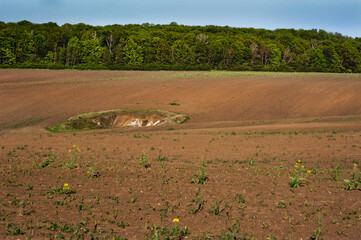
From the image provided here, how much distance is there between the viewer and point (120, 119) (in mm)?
28609

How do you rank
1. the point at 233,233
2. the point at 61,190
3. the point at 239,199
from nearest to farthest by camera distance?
the point at 233,233 < the point at 239,199 < the point at 61,190

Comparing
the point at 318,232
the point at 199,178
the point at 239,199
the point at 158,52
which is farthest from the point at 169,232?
the point at 158,52

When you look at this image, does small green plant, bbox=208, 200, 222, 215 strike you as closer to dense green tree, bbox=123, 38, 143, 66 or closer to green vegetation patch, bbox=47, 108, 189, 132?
green vegetation patch, bbox=47, 108, 189, 132

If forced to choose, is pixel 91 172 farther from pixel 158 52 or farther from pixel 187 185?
pixel 158 52

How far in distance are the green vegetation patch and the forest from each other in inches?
1967

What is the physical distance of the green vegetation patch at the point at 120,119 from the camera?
89.5 ft

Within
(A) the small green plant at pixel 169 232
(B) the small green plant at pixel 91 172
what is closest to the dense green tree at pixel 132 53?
(B) the small green plant at pixel 91 172

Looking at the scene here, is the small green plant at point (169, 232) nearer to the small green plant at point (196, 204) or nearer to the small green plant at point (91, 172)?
the small green plant at point (196, 204)

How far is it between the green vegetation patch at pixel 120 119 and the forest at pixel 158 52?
1967 inches

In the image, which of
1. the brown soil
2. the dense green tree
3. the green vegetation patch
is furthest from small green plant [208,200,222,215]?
the dense green tree

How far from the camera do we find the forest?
8388 centimetres

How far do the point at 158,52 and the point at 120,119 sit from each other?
66.0m

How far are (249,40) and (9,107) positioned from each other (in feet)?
264

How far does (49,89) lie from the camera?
4341 cm
